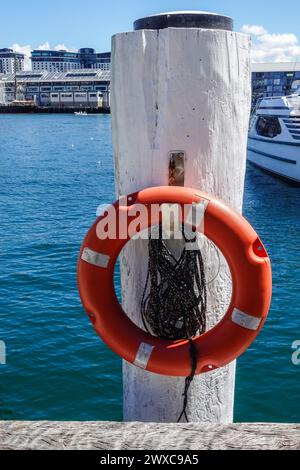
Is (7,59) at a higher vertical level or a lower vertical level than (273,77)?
higher

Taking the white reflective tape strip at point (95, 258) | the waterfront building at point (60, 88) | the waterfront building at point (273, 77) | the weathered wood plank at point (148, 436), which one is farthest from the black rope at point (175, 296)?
the waterfront building at point (60, 88)

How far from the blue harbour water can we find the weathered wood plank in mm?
4305

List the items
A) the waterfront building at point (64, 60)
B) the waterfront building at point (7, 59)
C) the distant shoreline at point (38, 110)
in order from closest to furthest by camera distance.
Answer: the distant shoreline at point (38, 110) < the waterfront building at point (64, 60) < the waterfront building at point (7, 59)

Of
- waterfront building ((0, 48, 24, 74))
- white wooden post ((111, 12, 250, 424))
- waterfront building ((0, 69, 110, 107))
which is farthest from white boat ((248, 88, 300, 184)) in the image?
waterfront building ((0, 48, 24, 74))

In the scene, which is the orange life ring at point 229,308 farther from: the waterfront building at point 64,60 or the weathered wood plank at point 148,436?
the waterfront building at point 64,60

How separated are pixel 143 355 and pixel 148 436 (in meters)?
0.51

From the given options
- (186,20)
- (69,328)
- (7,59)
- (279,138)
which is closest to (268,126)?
(279,138)

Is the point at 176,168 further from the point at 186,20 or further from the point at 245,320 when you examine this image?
the point at 245,320

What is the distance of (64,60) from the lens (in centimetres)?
15912

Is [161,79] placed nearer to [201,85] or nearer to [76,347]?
[201,85]

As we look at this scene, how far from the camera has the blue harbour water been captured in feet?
19.4

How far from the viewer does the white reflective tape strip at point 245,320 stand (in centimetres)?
198

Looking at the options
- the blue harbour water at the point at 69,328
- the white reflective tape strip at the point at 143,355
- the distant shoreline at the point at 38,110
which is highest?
the distant shoreline at the point at 38,110

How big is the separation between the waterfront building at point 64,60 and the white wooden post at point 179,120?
16267cm
